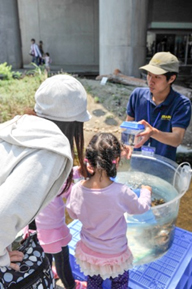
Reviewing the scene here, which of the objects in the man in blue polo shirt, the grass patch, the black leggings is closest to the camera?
the black leggings

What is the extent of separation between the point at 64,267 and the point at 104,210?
25.0 inches

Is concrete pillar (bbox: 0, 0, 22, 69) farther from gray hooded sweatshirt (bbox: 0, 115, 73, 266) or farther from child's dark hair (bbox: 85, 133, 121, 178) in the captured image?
gray hooded sweatshirt (bbox: 0, 115, 73, 266)

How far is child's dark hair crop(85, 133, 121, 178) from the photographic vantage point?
122 centimetres

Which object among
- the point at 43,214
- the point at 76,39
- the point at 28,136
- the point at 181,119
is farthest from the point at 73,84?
the point at 76,39

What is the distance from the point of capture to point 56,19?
15.5 m

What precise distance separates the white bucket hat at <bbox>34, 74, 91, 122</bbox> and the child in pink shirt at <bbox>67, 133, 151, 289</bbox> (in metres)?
0.23

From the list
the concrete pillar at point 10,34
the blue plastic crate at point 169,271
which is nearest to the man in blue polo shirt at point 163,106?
the blue plastic crate at point 169,271

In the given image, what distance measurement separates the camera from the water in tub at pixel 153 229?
1.41 meters

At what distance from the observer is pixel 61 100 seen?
3.50ft

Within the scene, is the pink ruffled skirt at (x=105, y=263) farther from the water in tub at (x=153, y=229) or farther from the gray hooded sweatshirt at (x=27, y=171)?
the gray hooded sweatshirt at (x=27, y=171)

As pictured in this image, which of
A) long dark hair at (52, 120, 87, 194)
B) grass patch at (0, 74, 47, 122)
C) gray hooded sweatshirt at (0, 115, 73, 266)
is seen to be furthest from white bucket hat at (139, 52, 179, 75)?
grass patch at (0, 74, 47, 122)

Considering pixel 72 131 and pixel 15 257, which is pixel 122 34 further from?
pixel 15 257

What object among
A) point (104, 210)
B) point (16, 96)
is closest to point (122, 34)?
point (16, 96)

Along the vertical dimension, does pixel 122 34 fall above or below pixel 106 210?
above
